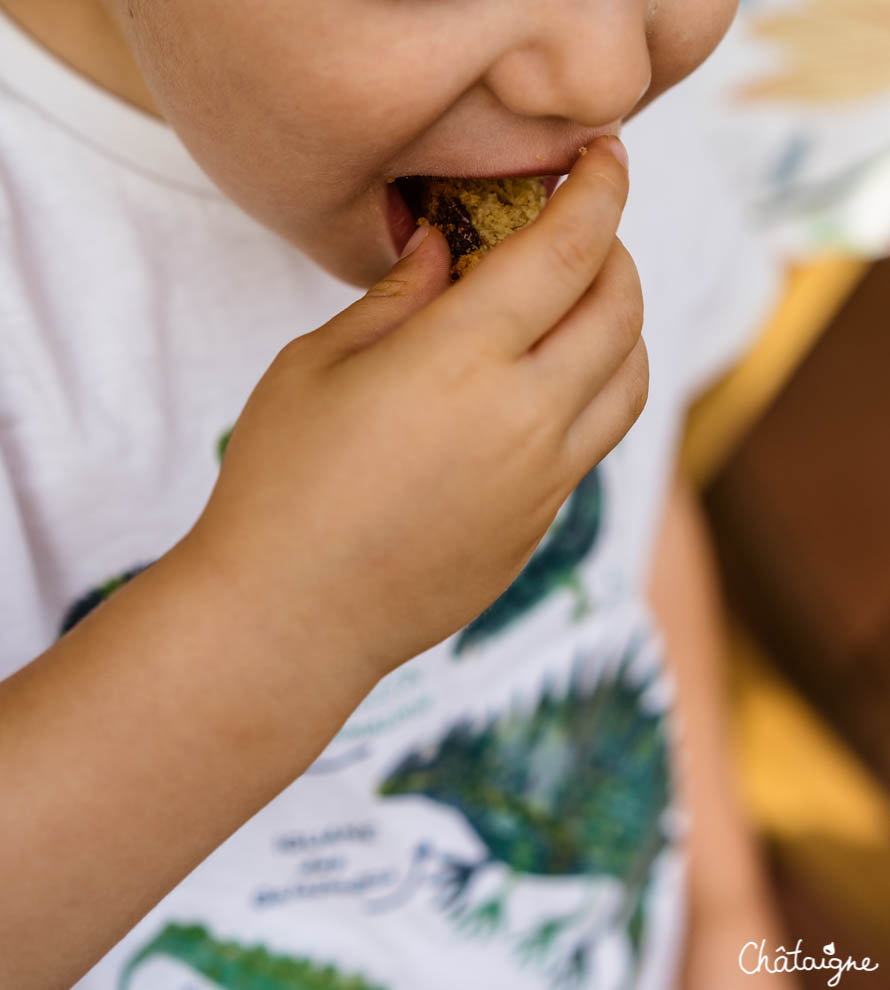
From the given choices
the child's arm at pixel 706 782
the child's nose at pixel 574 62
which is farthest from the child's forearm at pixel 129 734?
the child's arm at pixel 706 782

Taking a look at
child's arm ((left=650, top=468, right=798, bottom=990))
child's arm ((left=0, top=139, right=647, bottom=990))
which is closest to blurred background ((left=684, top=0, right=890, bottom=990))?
child's arm ((left=650, top=468, right=798, bottom=990))

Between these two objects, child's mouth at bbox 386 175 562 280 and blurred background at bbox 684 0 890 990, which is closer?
child's mouth at bbox 386 175 562 280

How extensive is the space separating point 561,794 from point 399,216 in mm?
442

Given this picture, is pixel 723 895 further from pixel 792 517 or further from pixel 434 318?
pixel 434 318

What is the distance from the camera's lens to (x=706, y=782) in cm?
80

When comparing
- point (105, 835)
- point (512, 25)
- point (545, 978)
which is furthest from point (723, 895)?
point (512, 25)

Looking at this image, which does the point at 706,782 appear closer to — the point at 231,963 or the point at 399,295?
the point at 231,963

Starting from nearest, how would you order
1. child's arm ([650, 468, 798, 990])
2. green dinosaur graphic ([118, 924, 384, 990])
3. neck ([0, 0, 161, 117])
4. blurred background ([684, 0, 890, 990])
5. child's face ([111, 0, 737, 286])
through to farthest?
child's face ([111, 0, 737, 286]) < neck ([0, 0, 161, 117]) < green dinosaur graphic ([118, 924, 384, 990]) < child's arm ([650, 468, 798, 990]) < blurred background ([684, 0, 890, 990])

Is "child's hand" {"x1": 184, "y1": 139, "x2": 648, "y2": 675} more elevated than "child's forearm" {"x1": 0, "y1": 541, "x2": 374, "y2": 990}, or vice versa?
"child's hand" {"x1": 184, "y1": 139, "x2": 648, "y2": 675}

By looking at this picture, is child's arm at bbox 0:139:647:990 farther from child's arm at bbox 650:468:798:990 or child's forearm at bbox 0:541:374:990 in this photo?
child's arm at bbox 650:468:798:990

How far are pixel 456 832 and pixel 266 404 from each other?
37cm

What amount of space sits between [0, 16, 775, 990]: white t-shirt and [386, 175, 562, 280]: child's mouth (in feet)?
0.43

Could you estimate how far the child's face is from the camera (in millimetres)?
331

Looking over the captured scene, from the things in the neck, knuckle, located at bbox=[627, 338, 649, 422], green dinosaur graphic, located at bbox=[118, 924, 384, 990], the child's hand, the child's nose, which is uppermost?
the neck
